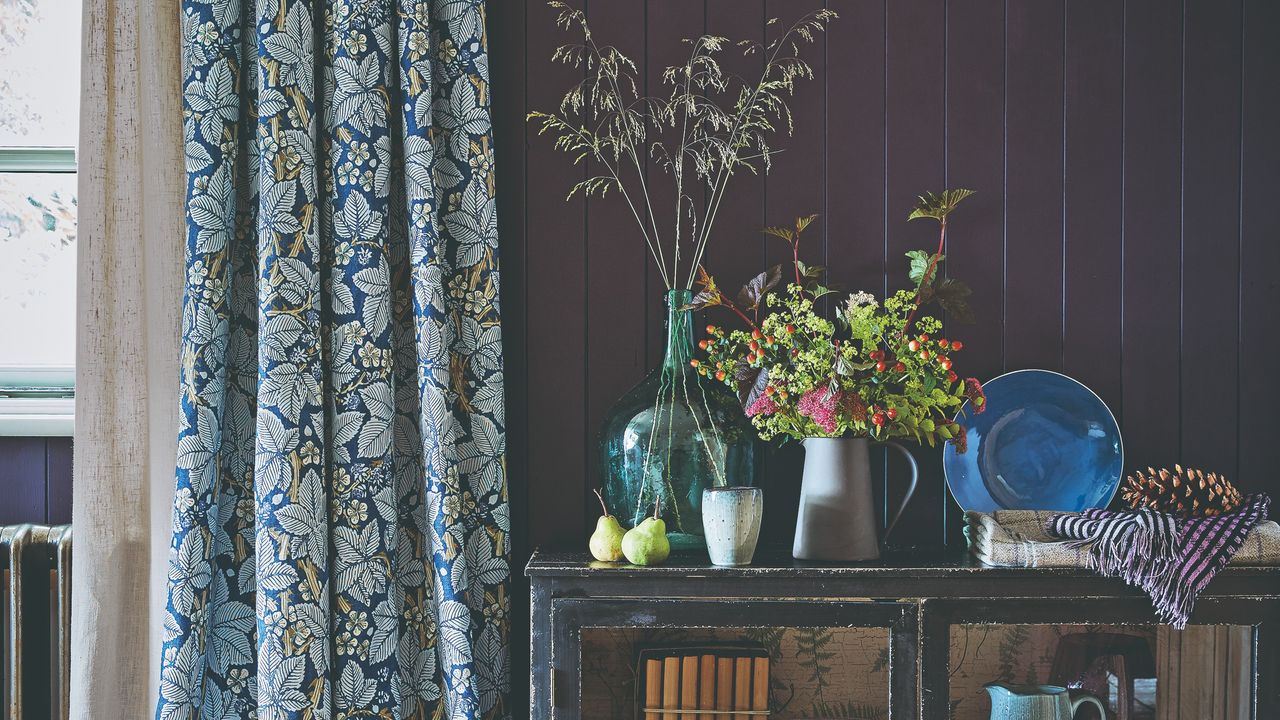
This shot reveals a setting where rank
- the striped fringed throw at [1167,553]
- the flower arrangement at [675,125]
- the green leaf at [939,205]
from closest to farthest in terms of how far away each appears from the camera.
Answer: the striped fringed throw at [1167,553] → the green leaf at [939,205] → the flower arrangement at [675,125]

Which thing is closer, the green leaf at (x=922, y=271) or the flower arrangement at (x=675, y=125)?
the green leaf at (x=922, y=271)

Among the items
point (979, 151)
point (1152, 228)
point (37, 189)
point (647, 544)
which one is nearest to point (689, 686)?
point (647, 544)

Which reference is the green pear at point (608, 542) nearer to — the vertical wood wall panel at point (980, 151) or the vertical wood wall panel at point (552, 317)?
the vertical wood wall panel at point (552, 317)

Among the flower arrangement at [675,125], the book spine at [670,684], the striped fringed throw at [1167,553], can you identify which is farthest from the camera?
the flower arrangement at [675,125]

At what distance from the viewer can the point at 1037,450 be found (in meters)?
1.58

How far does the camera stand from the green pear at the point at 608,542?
136cm

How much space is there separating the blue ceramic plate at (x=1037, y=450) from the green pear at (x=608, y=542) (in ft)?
2.20

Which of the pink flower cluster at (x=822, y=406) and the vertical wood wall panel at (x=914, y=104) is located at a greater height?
the vertical wood wall panel at (x=914, y=104)

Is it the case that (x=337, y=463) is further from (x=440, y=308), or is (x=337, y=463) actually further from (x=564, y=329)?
(x=564, y=329)

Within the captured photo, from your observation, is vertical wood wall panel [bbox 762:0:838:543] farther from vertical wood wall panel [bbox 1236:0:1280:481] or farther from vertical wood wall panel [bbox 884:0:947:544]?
vertical wood wall panel [bbox 1236:0:1280:481]

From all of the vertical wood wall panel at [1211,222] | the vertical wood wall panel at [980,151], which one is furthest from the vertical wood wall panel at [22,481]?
the vertical wood wall panel at [1211,222]

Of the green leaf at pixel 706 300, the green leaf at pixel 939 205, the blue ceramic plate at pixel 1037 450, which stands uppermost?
the green leaf at pixel 939 205

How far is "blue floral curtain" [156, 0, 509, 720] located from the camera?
141 cm

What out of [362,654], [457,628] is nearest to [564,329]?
[457,628]
